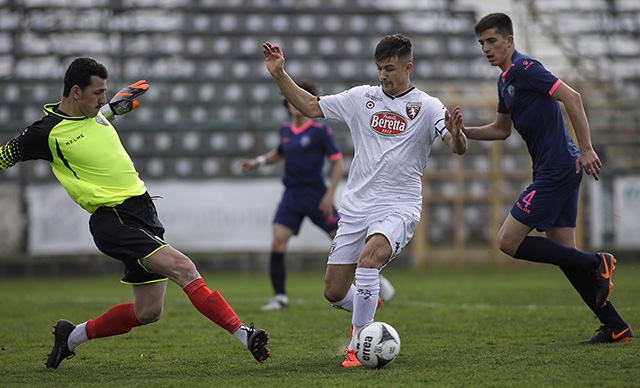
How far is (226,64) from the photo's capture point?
21625 mm

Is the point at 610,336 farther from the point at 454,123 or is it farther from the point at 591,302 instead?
the point at 454,123

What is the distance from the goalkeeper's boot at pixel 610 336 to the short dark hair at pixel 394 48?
238cm

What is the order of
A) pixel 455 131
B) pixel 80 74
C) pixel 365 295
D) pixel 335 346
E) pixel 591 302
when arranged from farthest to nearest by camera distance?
pixel 335 346 < pixel 591 302 < pixel 80 74 < pixel 365 295 < pixel 455 131

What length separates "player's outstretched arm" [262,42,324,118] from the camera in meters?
4.70

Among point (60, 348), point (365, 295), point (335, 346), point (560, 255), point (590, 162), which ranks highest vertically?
point (590, 162)

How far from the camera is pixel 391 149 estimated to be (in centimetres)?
471

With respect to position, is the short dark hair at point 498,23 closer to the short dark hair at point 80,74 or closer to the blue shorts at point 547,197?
the blue shorts at point 547,197

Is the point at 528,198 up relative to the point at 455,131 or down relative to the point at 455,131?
down

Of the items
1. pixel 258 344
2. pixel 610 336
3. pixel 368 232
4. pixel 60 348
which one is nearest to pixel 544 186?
pixel 610 336

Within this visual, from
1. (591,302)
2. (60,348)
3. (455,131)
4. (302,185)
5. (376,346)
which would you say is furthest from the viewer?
(302,185)

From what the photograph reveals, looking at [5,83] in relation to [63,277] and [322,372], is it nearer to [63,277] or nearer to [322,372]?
[63,277]

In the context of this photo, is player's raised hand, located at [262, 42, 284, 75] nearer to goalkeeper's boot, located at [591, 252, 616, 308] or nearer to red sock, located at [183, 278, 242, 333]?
red sock, located at [183, 278, 242, 333]

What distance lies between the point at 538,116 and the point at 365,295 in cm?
179

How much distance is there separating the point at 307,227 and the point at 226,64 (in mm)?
8074
